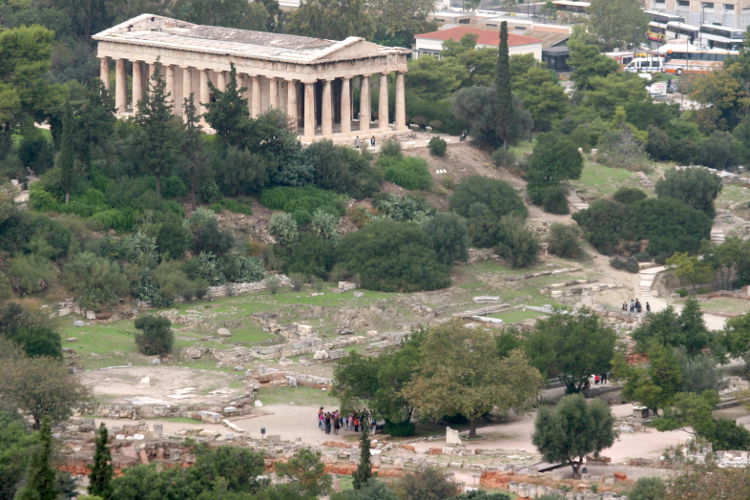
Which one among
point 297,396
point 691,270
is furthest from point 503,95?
point 297,396

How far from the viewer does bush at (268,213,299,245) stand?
115m

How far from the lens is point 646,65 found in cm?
17688

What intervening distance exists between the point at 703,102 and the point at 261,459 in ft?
267

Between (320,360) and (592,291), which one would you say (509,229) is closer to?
(592,291)

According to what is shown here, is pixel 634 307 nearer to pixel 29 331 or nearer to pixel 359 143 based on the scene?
pixel 359 143

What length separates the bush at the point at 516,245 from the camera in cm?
11738

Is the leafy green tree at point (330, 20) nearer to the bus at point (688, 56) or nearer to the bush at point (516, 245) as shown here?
the bush at point (516, 245)

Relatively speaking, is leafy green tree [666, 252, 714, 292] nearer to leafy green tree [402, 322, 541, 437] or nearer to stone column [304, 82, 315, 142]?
stone column [304, 82, 315, 142]

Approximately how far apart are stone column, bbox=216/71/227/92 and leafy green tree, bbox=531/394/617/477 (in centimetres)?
4797

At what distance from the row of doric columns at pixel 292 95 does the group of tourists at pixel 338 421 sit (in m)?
35.0

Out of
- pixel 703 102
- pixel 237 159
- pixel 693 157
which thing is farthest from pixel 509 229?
pixel 703 102

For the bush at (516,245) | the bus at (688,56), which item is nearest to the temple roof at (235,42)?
the bush at (516,245)

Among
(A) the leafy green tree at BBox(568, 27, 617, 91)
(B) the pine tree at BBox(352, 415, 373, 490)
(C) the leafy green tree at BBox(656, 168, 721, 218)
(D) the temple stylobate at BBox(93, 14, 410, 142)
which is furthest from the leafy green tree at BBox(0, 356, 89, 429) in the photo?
(A) the leafy green tree at BBox(568, 27, 617, 91)

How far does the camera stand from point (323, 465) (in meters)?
79.6
